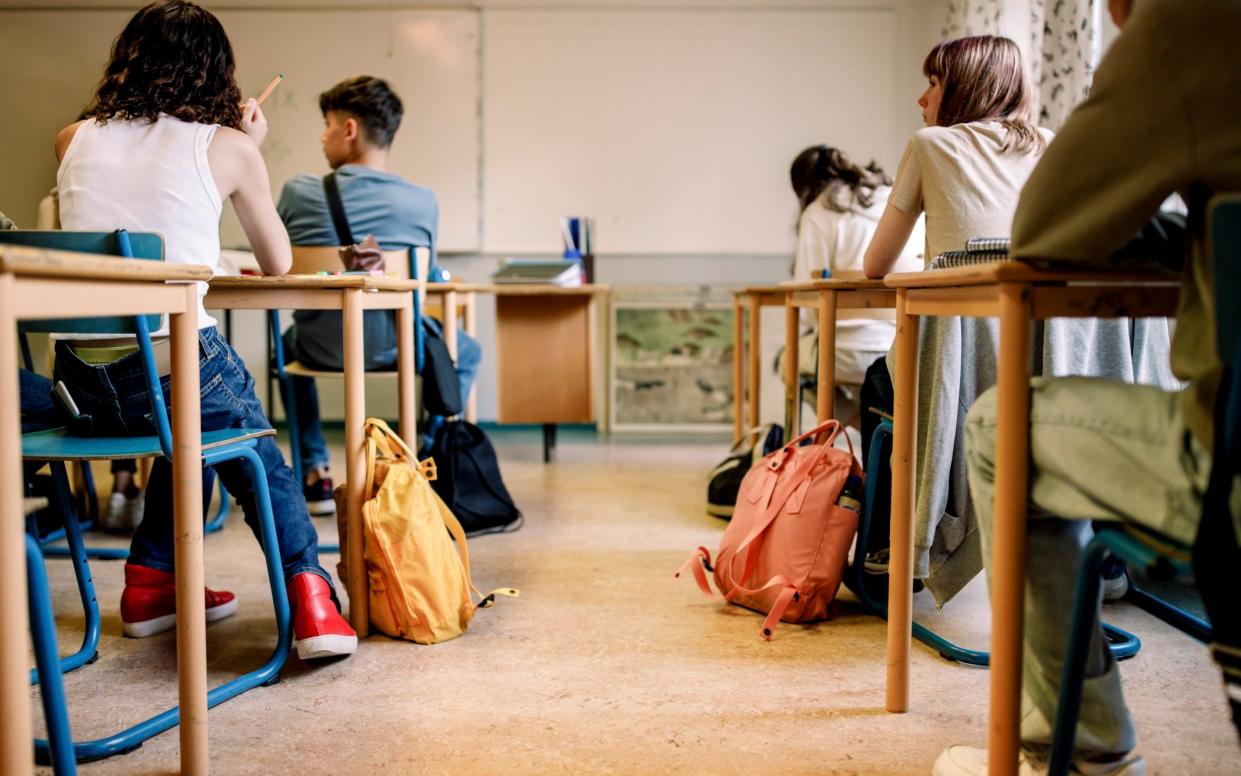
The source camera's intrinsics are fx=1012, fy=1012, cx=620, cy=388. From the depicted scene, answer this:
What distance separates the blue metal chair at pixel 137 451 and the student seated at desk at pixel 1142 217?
3.67 feet

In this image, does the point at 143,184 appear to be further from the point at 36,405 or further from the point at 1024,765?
the point at 1024,765

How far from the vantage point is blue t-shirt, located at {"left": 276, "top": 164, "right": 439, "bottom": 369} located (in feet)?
9.56

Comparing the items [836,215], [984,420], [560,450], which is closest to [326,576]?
[984,420]

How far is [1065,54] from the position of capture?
3.32m

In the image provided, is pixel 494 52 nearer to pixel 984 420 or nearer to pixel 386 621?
pixel 386 621

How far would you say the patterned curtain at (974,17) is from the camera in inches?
161

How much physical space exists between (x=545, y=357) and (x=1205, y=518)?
3.32 metres

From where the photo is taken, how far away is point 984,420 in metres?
1.18

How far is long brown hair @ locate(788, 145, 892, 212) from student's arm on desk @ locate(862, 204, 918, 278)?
1.16 meters

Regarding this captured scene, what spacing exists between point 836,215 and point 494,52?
8.23ft

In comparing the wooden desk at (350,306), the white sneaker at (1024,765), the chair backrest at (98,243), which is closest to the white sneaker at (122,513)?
the wooden desk at (350,306)

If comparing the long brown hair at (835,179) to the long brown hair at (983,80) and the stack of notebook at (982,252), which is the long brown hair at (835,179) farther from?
the stack of notebook at (982,252)

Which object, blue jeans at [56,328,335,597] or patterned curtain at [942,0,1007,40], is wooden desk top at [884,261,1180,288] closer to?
blue jeans at [56,328,335,597]

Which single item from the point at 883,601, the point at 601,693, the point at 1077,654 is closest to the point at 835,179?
the point at 883,601
